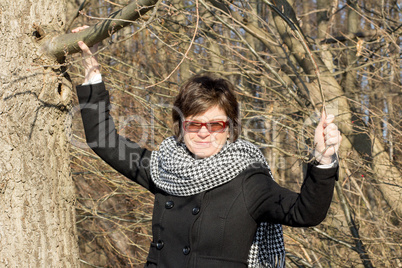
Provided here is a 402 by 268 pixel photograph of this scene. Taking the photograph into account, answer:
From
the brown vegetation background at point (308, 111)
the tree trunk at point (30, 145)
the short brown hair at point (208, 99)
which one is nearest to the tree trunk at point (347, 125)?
the brown vegetation background at point (308, 111)

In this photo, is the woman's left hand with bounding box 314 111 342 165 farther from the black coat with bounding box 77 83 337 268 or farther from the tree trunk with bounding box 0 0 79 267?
the tree trunk with bounding box 0 0 79 267

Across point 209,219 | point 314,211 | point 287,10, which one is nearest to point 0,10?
point 209,219

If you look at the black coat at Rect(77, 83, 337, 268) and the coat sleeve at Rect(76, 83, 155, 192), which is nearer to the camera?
the black coat at Rect(77, 83, 337, 268)

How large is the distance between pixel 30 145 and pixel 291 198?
1.26m

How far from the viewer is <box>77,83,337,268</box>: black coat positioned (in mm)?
1832

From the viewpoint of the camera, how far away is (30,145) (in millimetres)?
2332

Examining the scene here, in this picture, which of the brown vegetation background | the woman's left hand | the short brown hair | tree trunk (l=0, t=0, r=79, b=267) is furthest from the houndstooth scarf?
the brown vegetation background

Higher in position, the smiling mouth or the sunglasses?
the sunglasses

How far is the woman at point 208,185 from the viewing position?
1983 millimetres

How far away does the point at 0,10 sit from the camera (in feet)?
7.61

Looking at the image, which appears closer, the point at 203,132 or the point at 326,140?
the point at 326,140

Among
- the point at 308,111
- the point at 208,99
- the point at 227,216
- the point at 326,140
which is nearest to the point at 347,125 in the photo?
the point at 308,111

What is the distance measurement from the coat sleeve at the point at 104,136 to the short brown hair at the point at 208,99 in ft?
1.09

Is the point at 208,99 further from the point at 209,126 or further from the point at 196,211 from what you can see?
the point at 196,211
